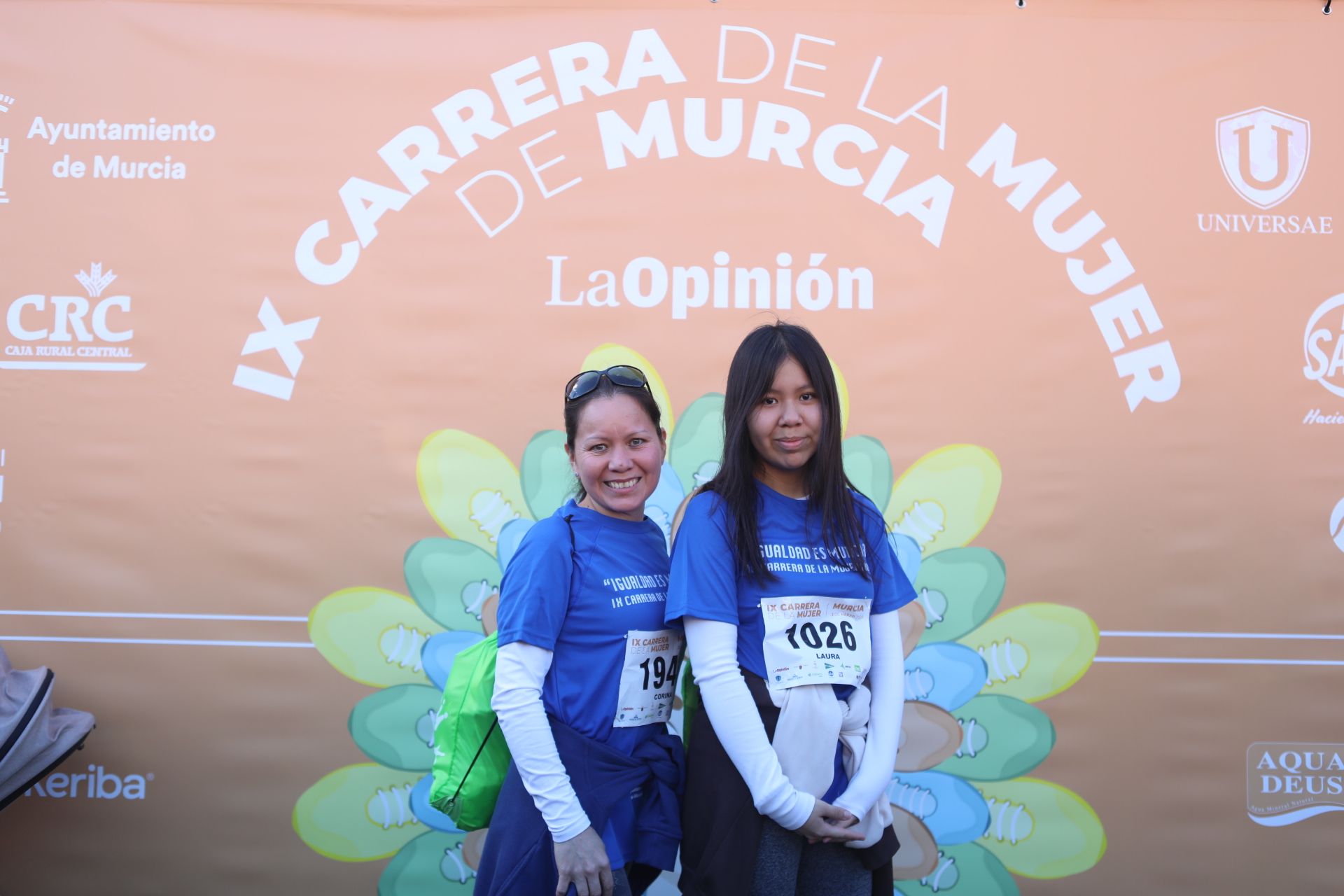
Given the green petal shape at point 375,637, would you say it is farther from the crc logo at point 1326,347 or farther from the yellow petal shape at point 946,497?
the crc logo at point 1326,347

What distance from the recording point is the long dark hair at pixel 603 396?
69.8 inches

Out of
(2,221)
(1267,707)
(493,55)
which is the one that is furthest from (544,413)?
(1267,707)

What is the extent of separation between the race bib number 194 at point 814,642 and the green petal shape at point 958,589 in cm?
113

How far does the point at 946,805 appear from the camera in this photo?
2750mm

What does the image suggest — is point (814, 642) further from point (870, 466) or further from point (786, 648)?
point (870, 466)

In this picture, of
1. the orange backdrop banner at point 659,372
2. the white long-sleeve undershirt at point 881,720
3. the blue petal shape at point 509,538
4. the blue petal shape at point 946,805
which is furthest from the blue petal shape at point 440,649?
the white long-sleeve undershirt at point 881,720

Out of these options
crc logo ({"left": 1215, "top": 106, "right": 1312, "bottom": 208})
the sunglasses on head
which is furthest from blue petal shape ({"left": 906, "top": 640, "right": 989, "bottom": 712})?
crc logo ({"left": 1215, "top": 106, "right": 1312, "bottom": 208})

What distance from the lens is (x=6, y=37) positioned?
9.36ft

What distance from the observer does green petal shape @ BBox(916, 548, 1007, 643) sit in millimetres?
2775

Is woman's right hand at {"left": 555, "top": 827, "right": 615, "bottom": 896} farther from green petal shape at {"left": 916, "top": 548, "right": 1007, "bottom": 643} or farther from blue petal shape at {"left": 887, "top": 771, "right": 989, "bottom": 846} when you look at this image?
green petal shape at {"left": 916, "top": 548, "right": 1007, "bottom": 643}

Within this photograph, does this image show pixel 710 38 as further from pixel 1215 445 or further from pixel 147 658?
pixel 147 658

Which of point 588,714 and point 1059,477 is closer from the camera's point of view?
point 588,714

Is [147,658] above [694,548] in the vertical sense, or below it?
below

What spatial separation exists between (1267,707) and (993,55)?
6.84 ft
